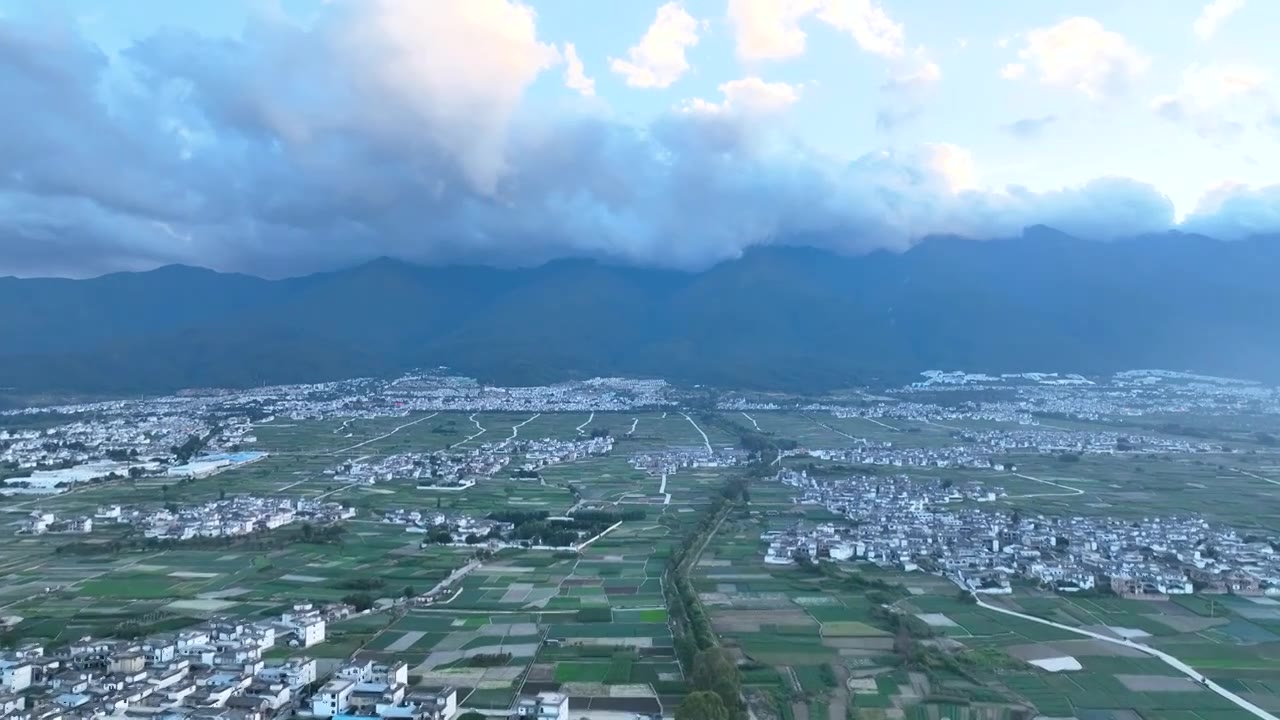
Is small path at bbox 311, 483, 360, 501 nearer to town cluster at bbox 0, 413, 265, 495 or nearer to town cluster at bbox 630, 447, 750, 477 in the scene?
town cluster at bbox 0, 413, 265, 495

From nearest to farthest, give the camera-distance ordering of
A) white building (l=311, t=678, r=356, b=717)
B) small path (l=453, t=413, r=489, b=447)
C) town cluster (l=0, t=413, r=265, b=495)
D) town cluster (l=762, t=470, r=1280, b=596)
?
white building (l=311, t=678, r=356, b=717)
town cluster (l=762, t=470, r=1280, b=596)
town cluster (l=0, t=413, r=265, b=495)
small path (l=453, t=413, r=489, b=447)

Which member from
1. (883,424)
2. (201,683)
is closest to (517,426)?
(883,424)

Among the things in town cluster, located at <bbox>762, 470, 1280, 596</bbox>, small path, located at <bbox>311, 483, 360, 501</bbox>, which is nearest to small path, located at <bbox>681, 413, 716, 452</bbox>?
town cluster, located at <bbox>762, 470, 1280, 596</bbox>

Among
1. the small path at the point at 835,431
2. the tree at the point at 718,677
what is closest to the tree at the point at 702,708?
the tree at the point at 718,677

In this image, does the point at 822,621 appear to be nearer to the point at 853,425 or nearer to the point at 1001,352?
the point at 853,425

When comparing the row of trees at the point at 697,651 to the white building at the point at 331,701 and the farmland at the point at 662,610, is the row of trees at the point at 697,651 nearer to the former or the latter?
the farmland at the point at 662,610

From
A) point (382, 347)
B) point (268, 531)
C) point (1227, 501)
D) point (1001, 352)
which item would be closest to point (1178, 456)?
point (1227, 501)

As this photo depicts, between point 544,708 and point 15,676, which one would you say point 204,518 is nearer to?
point 15,676
